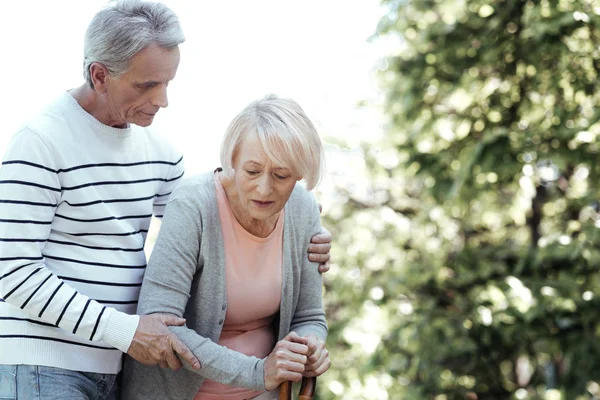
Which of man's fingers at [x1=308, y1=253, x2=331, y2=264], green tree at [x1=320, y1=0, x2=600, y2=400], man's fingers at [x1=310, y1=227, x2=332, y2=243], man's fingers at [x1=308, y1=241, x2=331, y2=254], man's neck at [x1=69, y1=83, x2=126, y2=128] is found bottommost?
green tree at [x1=320, y1=0, x2=600, y2=400]

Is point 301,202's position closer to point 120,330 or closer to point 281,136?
point 281,136

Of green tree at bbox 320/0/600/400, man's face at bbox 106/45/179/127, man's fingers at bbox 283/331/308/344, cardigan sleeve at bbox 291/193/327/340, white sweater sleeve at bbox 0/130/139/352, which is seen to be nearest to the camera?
white sweater sleeve at bbox 0/130/139/352

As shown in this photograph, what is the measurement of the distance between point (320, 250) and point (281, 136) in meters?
0.35

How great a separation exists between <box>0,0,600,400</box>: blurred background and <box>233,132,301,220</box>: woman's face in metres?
1.08

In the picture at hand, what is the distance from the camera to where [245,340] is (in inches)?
73.8

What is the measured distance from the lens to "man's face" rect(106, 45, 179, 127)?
1.64m

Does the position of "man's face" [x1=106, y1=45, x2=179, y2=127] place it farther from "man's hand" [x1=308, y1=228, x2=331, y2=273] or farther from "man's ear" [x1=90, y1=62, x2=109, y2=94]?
"man's hand" [x1=308, y1=228, x2=331, y2=273]

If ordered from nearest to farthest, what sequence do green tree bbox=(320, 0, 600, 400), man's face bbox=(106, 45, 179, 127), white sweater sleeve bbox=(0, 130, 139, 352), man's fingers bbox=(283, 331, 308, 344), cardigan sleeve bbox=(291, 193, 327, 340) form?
white sweater sleeve bbox=(0, 130, 139, 352), man's face bbox=(106, 45, 179, 127), man's fingers bbox=(283, 331, 308, 344), cardigan sleeve bbox=(291, 193, 327, 340), green tree bbox=(320, 0, 600, 400)

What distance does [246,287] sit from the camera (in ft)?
5.88

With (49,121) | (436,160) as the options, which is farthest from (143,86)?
(436,160)

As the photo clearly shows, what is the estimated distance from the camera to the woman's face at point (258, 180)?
1709 mm

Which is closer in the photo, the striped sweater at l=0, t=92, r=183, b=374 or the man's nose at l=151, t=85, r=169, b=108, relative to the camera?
the striped sweater at l=0, t=92, r=183, b=374

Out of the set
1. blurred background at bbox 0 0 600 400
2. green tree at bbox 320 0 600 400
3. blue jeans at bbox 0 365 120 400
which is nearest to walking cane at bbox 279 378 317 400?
blue jeans at bbox 0 365 120 400

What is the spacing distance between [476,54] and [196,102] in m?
1.63
